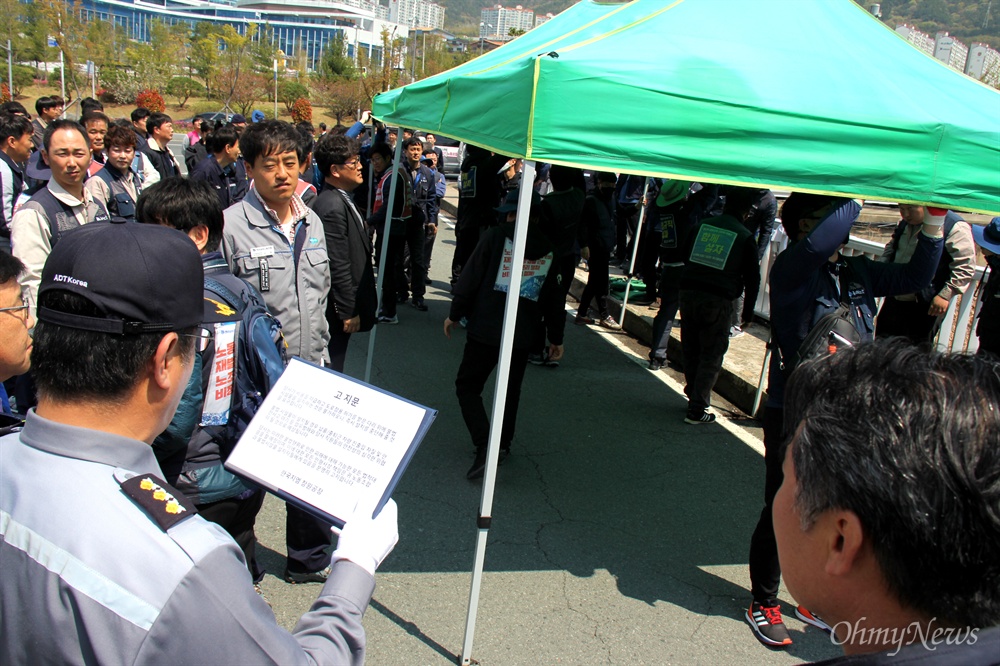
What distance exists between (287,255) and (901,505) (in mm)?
2946

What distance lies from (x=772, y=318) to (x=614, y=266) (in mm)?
8095

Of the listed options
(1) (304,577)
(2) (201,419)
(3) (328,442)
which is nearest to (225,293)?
(2) (201,419)

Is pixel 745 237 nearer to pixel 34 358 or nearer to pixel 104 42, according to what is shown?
pixel 34 358

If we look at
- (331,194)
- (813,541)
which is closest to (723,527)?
(331,194)

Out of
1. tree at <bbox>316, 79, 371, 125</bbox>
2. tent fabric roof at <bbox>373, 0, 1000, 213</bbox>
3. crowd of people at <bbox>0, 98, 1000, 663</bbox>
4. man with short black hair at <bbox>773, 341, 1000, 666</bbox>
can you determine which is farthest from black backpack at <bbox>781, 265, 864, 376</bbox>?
tree at <bbox>316, 79, 371, 125</bbox>

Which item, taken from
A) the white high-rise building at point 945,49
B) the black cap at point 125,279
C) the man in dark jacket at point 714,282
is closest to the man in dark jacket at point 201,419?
the black cap at point 125,279

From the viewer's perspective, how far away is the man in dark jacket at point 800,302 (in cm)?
318

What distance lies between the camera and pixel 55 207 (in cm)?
411

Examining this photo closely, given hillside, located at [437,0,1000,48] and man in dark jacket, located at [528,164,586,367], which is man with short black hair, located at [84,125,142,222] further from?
hillside, located at [437,0,1000,48]

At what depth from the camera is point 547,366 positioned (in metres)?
6.87

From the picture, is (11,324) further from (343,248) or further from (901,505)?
(343,248)

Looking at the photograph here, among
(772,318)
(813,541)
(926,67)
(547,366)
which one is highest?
(926,67)

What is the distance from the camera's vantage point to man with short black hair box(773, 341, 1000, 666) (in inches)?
35.2

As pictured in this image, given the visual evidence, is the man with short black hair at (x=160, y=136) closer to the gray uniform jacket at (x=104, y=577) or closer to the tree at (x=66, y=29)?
the gray uniform jacket at (x=104, y=577)
